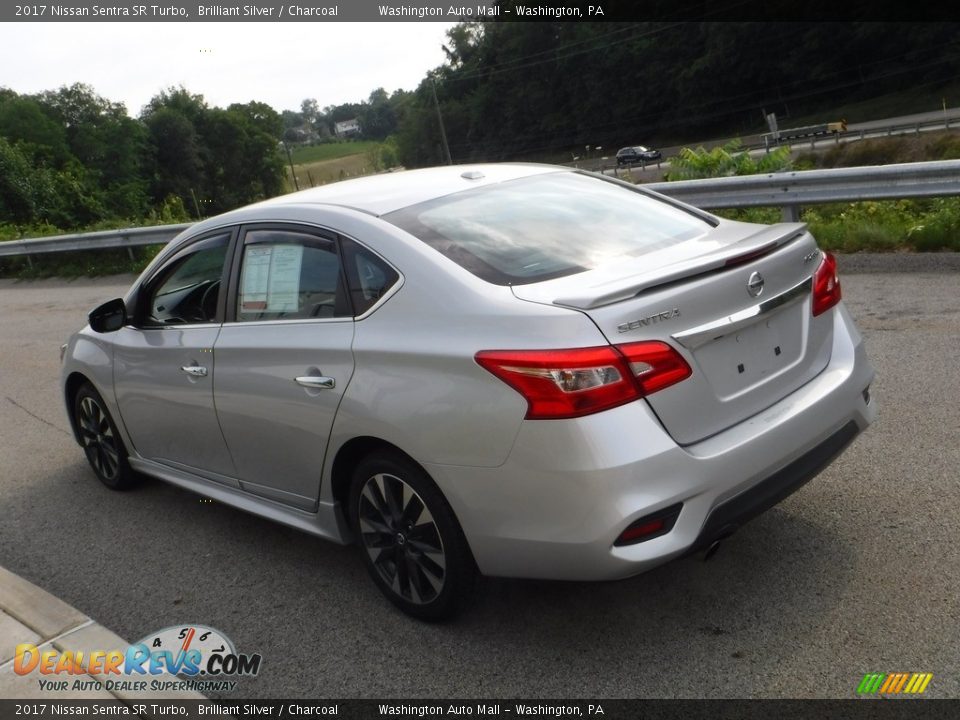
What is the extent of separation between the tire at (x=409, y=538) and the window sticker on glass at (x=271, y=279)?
33.5 inches

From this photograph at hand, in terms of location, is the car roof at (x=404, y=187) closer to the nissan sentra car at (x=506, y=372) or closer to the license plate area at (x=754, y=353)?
the nissan sentra car at (x=506, y=372)

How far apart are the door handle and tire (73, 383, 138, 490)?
2.13 metres

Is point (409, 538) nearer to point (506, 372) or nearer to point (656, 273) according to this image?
point (506, 372)

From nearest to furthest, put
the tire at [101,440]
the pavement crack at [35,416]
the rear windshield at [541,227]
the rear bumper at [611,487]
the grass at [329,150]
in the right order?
1. the rear bumper at [611,487]
2. the rear windshield at [541,227]
3. the tire at [101,440]
4. the pavement crack at [35,416]
5. the grass at [329,150]

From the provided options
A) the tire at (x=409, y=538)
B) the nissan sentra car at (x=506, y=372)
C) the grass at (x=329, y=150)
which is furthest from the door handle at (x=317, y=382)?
the grass at (x=329, y=150)

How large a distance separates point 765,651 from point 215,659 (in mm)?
2019

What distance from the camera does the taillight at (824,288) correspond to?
12.5ft

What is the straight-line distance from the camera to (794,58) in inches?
2923

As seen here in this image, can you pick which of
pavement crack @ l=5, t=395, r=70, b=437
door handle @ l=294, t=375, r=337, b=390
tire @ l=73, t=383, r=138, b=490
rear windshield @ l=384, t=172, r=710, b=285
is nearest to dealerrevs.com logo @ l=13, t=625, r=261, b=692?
door handle @ l=294, t=375, r=337, b=390

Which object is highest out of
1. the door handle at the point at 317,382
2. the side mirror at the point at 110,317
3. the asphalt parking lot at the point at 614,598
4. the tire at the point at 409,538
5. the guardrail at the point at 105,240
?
the side mirror at the point at 110,317

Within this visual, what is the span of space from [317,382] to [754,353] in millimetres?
1611

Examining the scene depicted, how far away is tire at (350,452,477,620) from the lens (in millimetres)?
3527

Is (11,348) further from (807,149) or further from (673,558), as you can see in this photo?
(807,149)

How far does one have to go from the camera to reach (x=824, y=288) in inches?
153
